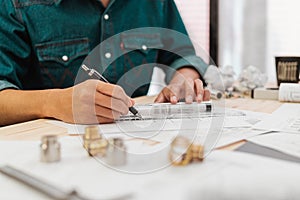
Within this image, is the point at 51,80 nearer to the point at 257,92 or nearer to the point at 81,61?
the point at 81,61

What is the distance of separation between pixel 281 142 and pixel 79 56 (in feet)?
2.31

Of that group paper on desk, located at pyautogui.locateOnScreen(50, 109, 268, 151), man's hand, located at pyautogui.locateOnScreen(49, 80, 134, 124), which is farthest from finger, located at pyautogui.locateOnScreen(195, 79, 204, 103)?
man's hand, located at pyautogui.locateOnScreen(49, 80, 134, 124)

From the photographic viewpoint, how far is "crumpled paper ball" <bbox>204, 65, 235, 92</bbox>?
1.20 metres

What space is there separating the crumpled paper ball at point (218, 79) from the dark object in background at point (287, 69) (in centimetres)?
15

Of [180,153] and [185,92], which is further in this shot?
[185,92]

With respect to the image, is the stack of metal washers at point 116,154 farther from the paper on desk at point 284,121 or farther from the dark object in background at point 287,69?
the dark object in background at point 287,69

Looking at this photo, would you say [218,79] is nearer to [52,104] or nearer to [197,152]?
[52,104]

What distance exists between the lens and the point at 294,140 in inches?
24.7

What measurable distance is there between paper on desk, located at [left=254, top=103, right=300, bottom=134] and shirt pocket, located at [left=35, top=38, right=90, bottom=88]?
595 millimetres

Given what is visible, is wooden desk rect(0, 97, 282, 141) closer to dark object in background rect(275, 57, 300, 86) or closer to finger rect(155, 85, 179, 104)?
finger rect(155, 85, 179, 104)

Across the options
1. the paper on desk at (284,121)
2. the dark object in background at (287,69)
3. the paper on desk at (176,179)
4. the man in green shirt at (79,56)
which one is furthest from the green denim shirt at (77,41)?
the paper on desk at (176,179)

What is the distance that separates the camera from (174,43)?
1317 mm

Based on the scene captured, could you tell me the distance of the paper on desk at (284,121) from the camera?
0.71 metres

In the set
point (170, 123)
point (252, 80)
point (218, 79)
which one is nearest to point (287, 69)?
point (252, 80)
